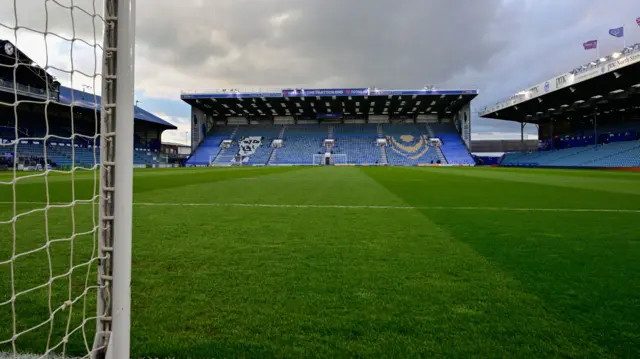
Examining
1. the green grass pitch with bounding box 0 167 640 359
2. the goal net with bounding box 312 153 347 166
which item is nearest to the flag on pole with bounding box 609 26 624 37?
the green grass pitch with bounding box 0 167 640 359

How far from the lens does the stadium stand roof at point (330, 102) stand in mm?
39562

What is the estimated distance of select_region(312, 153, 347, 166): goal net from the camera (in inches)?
1832

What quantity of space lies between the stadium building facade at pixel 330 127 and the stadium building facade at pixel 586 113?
22.1 ft

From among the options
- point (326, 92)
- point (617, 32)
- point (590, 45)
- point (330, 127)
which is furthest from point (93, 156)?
point (330, 127)

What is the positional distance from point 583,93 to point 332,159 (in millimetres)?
26864

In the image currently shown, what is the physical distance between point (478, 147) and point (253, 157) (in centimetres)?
3673

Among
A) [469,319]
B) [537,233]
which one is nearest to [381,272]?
[469,319]

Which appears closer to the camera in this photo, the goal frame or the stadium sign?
the goal frame

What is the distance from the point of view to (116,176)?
1.55 metres

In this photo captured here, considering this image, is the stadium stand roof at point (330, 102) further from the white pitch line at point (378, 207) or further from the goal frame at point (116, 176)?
the goal frame at point (116, 176)

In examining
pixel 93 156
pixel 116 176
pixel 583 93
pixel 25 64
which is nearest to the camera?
pixel 116 176

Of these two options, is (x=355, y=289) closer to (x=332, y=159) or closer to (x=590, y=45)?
(x=590, y=45)

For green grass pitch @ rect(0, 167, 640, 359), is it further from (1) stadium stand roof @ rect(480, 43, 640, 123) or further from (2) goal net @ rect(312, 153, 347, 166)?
(2) goal net @ rect(312, 153, 347, 166)

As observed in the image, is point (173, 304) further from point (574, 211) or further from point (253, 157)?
point (253, 157)
